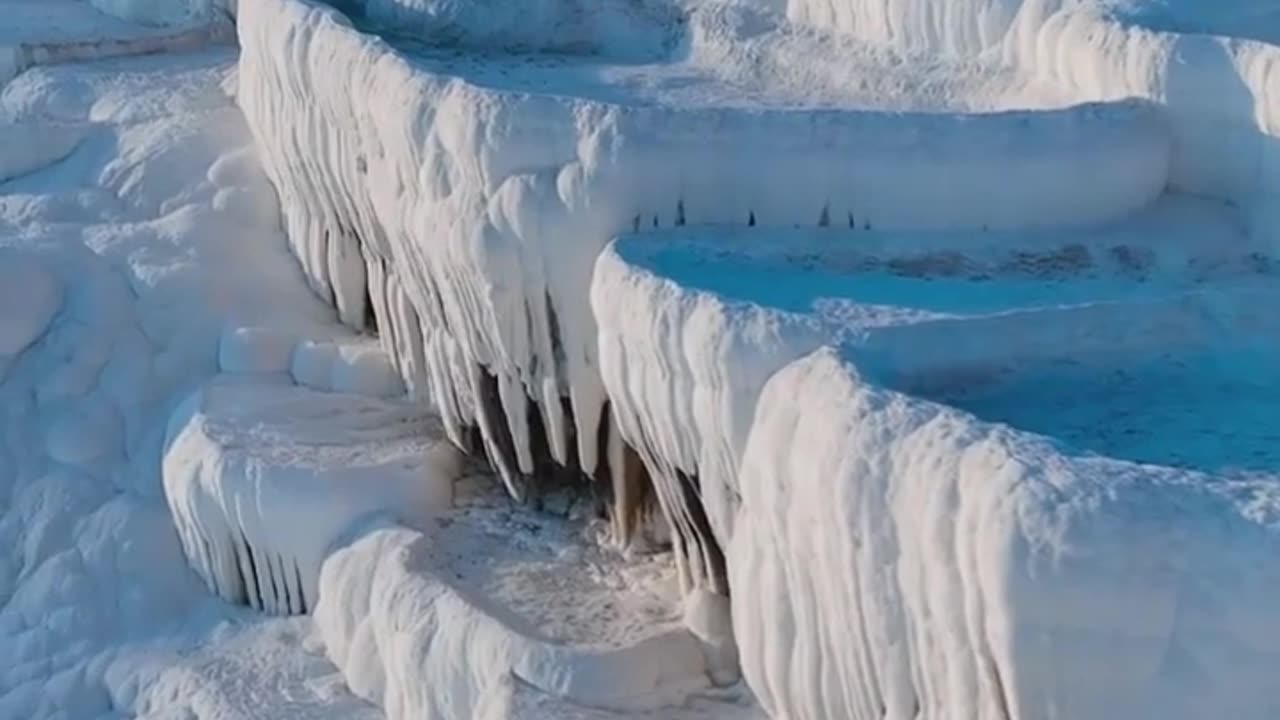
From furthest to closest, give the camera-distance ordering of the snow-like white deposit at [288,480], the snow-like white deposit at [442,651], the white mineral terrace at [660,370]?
1. the snow-like white deposit at [288,480]
2. the snow-like white deposit at [442,651]
3. the white mineral terrace at [660,370]

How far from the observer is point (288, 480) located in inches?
324

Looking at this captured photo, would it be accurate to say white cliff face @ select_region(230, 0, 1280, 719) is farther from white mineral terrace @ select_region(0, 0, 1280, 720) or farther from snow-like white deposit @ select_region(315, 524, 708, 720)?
Result: snow-like white deposit @ select_region(315, 524, 708, 720)

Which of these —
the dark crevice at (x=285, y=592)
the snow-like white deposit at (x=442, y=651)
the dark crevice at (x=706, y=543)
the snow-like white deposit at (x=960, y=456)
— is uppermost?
the snow-like white deposit at (x=960, y=456)

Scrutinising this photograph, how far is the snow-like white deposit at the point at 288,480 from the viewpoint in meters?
8.19

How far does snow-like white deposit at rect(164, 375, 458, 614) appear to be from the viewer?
26.9 ft

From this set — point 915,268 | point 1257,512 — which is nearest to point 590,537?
point 915,268

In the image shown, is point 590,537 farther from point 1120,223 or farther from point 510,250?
point 1120,223

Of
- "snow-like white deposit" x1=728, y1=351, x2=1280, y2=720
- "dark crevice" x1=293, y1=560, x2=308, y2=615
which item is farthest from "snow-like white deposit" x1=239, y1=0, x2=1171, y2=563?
"snow-like white deposit" x1=728, y1=351, x2=1280, y2=720

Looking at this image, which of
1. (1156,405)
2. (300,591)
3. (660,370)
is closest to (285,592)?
(300,591)

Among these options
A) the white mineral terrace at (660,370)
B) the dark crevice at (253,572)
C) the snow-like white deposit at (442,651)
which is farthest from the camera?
the dark crevice at (253,572)

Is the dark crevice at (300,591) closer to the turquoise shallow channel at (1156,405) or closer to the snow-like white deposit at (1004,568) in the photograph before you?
the snow-like white deposit at (1004,568)

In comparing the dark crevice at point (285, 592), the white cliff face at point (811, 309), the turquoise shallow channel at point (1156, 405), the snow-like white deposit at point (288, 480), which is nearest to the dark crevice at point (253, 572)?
the snow-like white deposit at point (288, 480)

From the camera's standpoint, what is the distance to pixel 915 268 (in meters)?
6.61

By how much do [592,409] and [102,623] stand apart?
9.62 feet
